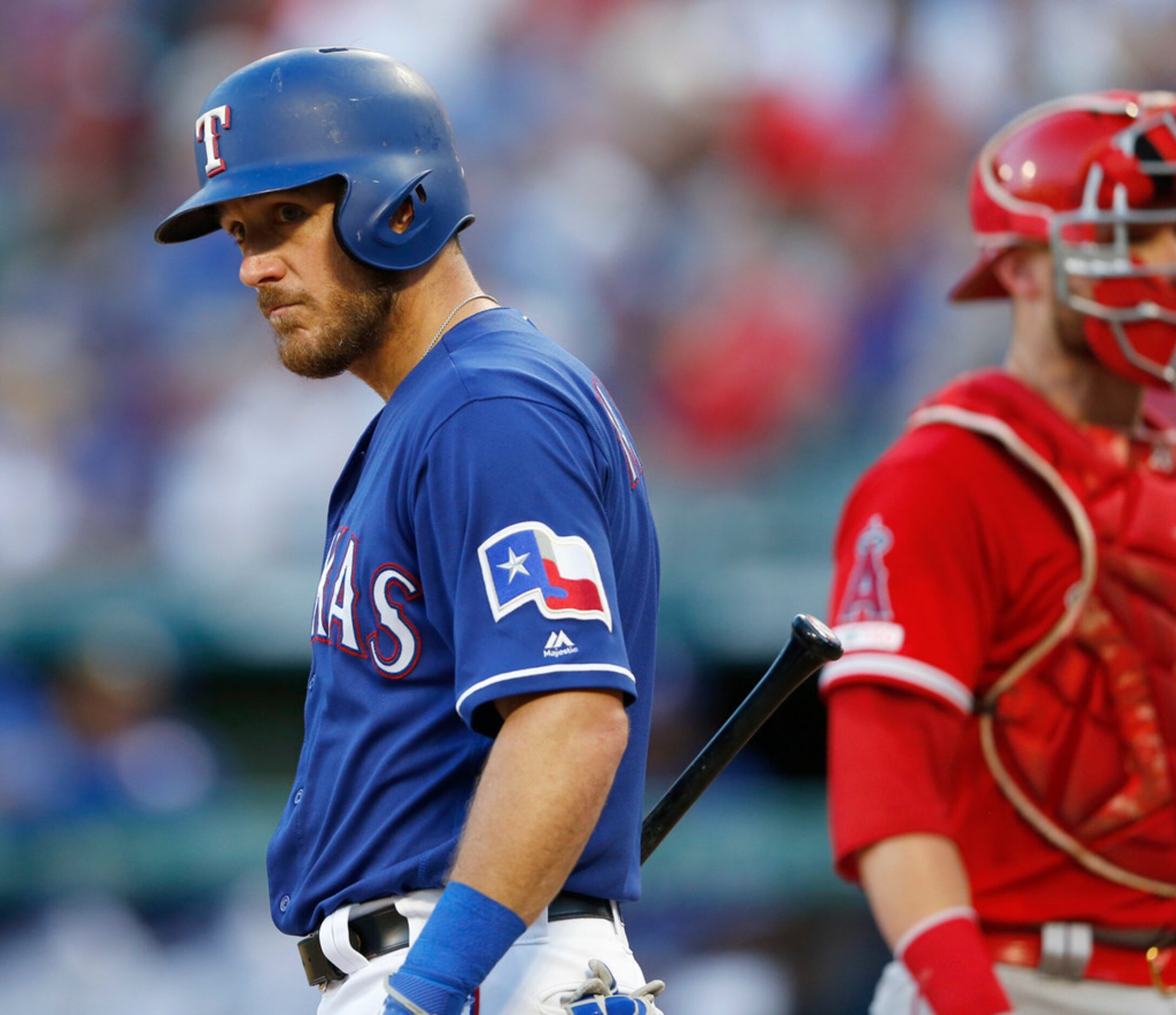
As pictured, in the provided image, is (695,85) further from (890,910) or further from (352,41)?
(890,910)

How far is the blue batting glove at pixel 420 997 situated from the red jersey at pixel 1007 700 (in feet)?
3.59

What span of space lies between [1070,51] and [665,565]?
381 cm

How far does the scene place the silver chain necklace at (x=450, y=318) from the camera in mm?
2289

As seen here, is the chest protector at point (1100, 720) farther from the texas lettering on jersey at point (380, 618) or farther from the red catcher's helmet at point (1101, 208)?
the texas lettering on jersey at point (380, 618)

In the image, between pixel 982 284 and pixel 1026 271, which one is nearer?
pixel 1026 271

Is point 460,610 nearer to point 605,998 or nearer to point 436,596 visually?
point 436,596

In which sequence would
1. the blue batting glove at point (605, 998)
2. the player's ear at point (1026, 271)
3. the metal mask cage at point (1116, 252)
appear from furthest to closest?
the player's ear at point (1026, 271), the metal mask cage at point (1116, 252), the blue batting glove at point (605, 998)

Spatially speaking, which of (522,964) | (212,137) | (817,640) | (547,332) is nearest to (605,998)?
(522,964)

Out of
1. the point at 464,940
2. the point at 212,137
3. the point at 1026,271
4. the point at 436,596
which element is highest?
the point at 212,137

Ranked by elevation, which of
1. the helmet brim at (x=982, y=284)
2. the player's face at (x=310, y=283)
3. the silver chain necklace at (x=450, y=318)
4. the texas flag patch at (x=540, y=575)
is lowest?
the helmet brim at (x=982, y=284)

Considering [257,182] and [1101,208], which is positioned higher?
[257,182]

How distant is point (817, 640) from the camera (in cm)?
239

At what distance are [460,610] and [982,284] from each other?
1.78 meters

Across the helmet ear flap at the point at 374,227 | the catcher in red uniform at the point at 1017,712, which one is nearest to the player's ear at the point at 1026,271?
the catcher in red uniform at the point at 1017,712
